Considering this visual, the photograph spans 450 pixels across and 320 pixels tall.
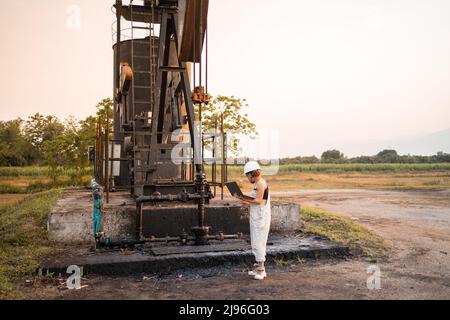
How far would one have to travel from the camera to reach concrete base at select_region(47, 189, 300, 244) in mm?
7121

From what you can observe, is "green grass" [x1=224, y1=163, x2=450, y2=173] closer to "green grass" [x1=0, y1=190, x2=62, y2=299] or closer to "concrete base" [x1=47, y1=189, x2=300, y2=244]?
"green grass" [x1=0, y1=190, x2=62, y2=299]

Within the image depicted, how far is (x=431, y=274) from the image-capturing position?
6.05 meters

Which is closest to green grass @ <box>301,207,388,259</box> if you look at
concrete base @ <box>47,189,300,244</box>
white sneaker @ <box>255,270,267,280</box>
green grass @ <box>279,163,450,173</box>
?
concrete base @ <box>47,189,300,244</box>

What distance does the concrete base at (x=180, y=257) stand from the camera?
5.78 metres

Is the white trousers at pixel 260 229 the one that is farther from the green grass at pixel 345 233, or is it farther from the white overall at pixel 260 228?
the green grass at pixel 345 233

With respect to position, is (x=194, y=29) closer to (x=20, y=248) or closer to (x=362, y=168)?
(x=20, y=248)

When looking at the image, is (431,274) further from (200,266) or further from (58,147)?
(58,147)

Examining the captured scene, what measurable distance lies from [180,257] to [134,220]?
1.70 metres

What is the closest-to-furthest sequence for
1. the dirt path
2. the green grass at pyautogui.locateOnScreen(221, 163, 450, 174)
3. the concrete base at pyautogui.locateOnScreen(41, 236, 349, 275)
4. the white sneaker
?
the dirt path, the white sneaker, the concrete base at pyautogui.locateOnScreen(41, 236, 349, 275), the green grass at pyautogui.locateOnScreen(221, 163, 450, 174)

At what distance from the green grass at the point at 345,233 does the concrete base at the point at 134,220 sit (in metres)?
1.11

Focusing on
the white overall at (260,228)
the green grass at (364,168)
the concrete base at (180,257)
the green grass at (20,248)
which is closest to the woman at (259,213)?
the white overall at (260,228)

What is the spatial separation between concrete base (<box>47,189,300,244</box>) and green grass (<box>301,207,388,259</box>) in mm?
1114

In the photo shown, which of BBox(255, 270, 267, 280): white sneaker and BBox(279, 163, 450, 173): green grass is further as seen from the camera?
BBox(279, 163, 450, 173): green grass

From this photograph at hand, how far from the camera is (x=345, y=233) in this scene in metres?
8.57
